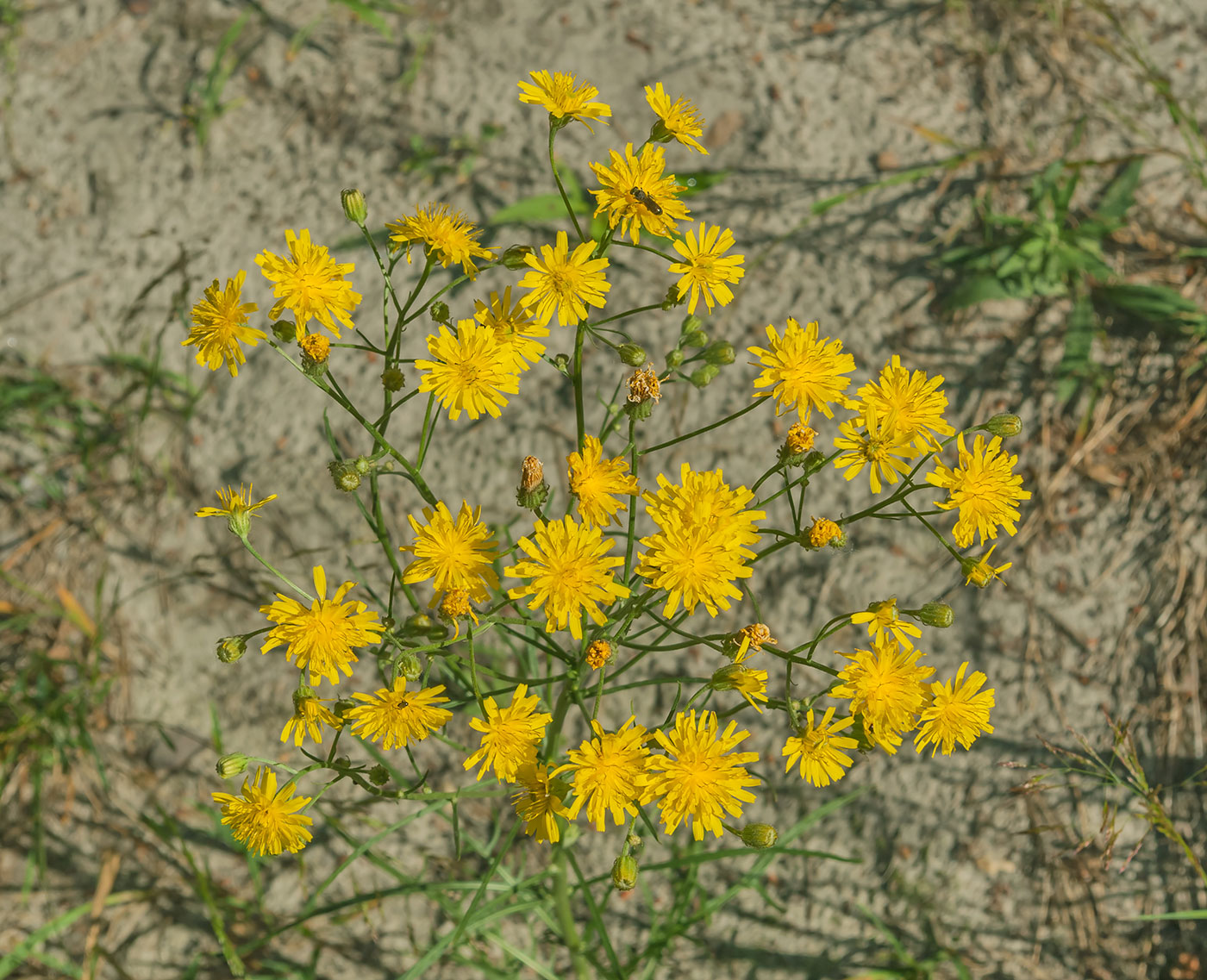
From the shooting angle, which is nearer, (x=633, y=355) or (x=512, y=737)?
(x=512, y=737)

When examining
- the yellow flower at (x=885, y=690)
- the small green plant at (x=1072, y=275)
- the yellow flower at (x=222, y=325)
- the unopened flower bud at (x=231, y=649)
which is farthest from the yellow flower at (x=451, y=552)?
the small green plant at (x=1072, y=275)

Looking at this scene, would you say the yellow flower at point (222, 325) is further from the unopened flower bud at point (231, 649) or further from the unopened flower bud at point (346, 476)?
the unopened flower bud at point (231, 649)

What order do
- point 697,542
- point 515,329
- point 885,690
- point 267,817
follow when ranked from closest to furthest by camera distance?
point 697,542 < point 885,690 < point 515,329 < point 267,817

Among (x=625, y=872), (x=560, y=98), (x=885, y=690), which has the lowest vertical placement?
(x=625, y=872)

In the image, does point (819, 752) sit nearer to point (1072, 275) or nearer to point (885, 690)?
point (885, 690)

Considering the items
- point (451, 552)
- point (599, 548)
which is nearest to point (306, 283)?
point (451, 552)

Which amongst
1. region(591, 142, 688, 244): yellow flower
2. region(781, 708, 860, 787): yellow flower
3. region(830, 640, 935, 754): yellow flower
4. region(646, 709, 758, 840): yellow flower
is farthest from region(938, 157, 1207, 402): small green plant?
region(646, 709, 758, 840): yellow flower
